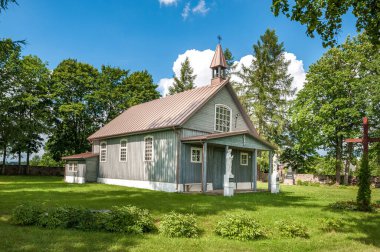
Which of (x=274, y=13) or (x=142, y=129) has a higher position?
(x=274, y=13)

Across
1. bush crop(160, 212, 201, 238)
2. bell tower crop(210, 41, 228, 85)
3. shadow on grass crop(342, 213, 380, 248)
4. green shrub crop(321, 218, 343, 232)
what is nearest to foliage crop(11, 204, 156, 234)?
bush crop(160, 212, 201, 238)

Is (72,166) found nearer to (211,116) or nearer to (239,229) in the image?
(211,116)

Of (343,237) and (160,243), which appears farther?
(343,237)

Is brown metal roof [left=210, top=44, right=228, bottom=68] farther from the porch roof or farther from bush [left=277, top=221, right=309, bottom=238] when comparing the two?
bush [left=277, top=221, right=309, bottom=238]

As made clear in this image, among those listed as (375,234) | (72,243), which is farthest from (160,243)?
(375,234)

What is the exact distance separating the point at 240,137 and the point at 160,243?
13.8m

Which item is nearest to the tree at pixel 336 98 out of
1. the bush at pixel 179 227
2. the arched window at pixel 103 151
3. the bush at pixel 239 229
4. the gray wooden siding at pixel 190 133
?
the gray wooden siding at pixel 190 133

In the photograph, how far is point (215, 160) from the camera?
21750mm

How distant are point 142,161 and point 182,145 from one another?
4055 mm

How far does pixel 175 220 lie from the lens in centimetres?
820

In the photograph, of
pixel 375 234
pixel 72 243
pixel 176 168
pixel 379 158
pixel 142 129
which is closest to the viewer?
pixel 72 243

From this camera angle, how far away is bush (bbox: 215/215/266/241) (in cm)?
787

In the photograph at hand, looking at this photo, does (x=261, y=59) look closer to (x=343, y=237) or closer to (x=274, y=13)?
(x=274, y=13)

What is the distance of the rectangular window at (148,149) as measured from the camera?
2180 cm
